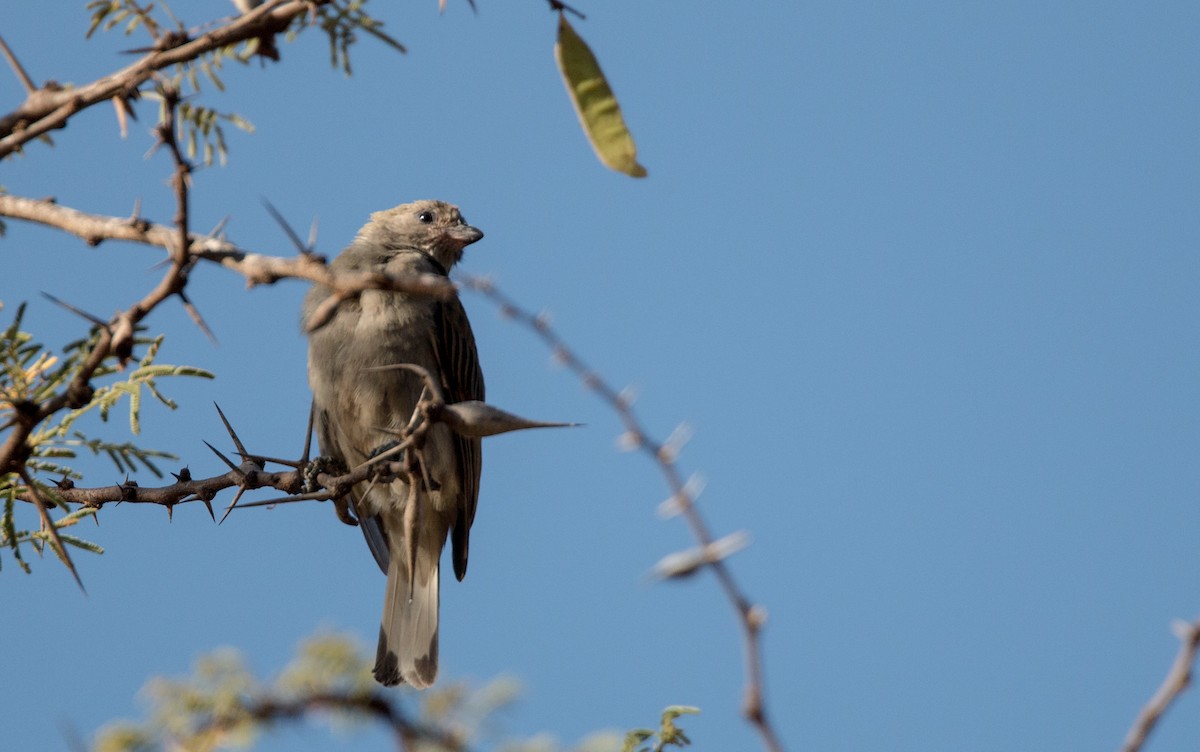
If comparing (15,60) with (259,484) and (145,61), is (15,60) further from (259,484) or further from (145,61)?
(259,484)

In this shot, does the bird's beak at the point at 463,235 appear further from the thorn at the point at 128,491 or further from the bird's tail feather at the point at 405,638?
the thorn at the point at 128,491

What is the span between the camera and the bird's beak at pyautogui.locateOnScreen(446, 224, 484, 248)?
741 cm

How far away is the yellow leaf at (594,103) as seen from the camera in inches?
90.2

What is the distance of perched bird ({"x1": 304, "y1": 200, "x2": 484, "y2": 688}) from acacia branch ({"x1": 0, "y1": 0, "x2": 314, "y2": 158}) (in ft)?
9.92

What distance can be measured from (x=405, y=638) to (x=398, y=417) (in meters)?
0.98

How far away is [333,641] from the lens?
8.63 feet

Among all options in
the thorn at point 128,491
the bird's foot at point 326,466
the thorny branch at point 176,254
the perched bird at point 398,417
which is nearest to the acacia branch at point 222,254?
the thorny branch at point 176,254

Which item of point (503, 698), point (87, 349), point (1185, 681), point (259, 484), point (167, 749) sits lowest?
point (1185, 681)

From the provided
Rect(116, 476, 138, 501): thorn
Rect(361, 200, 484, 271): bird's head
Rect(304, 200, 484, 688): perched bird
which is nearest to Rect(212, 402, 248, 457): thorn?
Rect(116, 476, 138, 501): thorn

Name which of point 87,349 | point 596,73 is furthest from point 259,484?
point 596,73

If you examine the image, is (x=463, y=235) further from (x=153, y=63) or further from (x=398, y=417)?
(x=153, y=63)

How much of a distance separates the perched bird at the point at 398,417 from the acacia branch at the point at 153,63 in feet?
9.92

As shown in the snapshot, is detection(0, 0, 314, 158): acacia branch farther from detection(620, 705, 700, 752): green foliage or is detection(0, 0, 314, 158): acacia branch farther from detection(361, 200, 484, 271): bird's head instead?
detection(361, 200, 484, 271): bird's head

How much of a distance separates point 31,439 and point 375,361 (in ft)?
10.2
